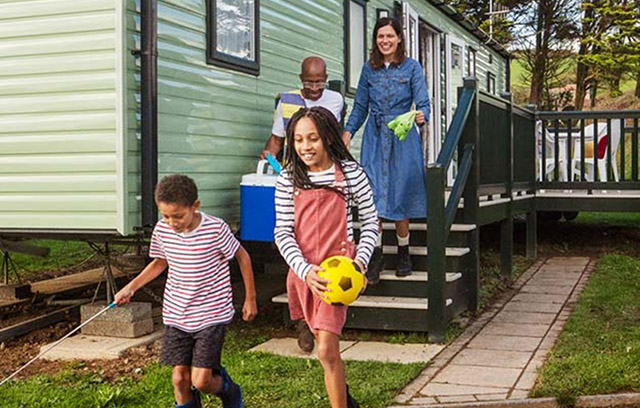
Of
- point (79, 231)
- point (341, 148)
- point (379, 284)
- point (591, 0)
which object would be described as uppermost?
point (591, 0)

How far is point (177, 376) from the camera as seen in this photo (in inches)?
149

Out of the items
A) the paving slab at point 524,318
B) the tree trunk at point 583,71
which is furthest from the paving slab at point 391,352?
the tree trunk at point 583,71

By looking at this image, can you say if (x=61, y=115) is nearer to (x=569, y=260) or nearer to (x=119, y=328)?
(x=119, y=328)

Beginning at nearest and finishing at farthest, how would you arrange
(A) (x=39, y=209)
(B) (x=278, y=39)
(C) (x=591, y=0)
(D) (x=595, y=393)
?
(D) (x=595, y=393) → (A) (x=39, y=209) → (B) (x=278, y=39) → (C) (x=591, y=0)

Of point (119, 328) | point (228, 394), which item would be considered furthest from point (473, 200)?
point (228, 394)

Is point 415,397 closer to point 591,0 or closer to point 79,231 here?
point 79,231

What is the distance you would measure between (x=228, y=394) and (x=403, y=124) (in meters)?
2.54

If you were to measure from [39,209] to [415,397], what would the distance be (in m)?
3.11

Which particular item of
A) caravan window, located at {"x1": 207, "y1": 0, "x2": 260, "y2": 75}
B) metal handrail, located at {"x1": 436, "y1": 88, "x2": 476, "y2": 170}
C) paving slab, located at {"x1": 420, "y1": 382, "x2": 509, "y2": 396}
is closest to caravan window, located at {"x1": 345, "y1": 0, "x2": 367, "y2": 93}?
caravan window, located at {"x1": 207, "y1": 0, "x2": 260, "y2": 75}

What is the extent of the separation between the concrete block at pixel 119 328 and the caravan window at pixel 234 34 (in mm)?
2027

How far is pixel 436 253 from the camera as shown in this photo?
5.89m

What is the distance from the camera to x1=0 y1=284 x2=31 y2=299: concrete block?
811cm

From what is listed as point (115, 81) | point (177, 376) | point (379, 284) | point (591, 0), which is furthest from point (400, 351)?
point (591, 0)

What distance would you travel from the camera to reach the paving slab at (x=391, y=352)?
17.6 feet
